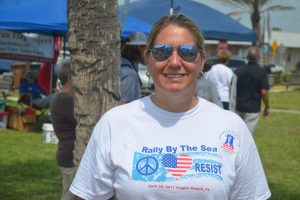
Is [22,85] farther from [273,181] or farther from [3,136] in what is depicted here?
[273,181]

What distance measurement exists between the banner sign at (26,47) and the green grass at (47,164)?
1927 mm

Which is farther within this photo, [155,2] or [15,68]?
[15,68]

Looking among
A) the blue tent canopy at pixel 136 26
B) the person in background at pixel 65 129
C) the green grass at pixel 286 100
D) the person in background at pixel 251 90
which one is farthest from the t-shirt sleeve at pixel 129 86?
the green grass at pixel 286 100

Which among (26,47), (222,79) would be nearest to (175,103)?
(222,79)

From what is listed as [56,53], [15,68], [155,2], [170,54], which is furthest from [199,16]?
[15,68]

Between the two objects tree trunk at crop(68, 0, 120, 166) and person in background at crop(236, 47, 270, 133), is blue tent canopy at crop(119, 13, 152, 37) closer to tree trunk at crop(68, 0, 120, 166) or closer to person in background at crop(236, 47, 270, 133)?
person in background at crop(236, 47, 270, 133)

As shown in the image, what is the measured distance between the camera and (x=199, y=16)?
45.7ft

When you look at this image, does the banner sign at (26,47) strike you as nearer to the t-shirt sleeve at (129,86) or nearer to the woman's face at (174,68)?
the t-shirt sleeve at (129,86)

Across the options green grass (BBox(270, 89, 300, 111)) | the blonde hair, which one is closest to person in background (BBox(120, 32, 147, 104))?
the blonde hair

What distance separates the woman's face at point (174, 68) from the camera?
2465 mm

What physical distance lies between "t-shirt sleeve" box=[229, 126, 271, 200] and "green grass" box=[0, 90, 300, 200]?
461 centimetres

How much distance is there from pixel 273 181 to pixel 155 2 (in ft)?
22.5

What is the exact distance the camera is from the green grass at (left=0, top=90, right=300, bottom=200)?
24.3 ft

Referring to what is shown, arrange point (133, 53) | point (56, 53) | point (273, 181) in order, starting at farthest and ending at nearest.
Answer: point (56, 53)
point (273, 181)
point (133, 53)
